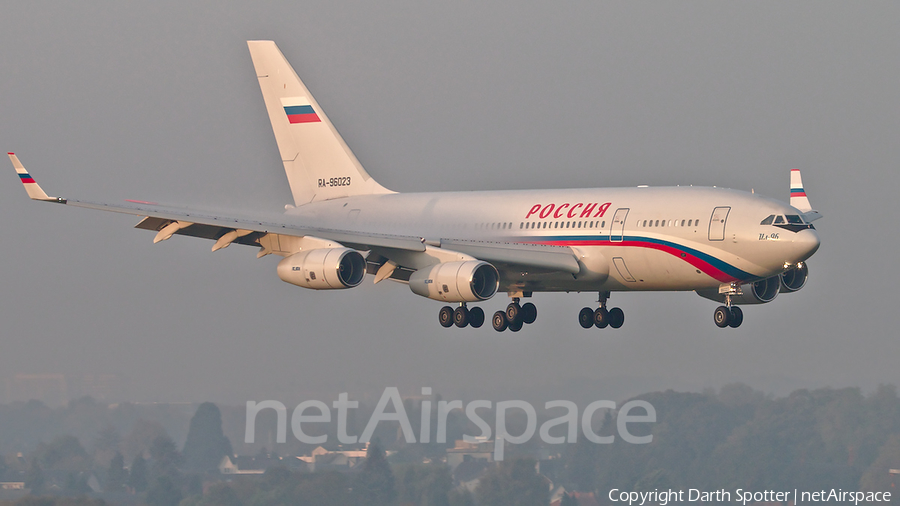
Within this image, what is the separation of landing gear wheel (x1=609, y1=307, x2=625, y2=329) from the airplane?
0.14 ft

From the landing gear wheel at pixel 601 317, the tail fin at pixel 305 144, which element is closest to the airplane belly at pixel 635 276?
the landing gear wheel at pixel 601 317

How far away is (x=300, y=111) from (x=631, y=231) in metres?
20.0

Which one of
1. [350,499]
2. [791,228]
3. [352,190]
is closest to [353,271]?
[352,190]

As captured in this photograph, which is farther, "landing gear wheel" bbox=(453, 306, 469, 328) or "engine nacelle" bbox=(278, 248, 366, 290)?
"landing gear wheel" bbox=(453, 306, 469, 328)

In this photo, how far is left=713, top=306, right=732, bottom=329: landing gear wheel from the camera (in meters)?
46.0

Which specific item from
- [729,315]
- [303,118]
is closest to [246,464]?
[303,118]

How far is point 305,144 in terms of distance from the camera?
57.9m

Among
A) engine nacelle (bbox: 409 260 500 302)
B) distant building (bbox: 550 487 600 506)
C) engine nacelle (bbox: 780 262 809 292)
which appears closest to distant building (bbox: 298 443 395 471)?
distant building (bbox: 550 487 600 506)

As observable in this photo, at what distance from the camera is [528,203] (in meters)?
49.1

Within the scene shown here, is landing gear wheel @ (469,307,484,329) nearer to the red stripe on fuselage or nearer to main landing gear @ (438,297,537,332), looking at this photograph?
main landing gear @ (438,297,537,332)

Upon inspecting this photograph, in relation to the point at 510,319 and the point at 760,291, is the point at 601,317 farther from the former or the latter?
the point at 760,291

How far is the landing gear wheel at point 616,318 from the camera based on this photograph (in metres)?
51.3

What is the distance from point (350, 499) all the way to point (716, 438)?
2736 cm

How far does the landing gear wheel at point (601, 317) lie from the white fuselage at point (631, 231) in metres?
3.64
